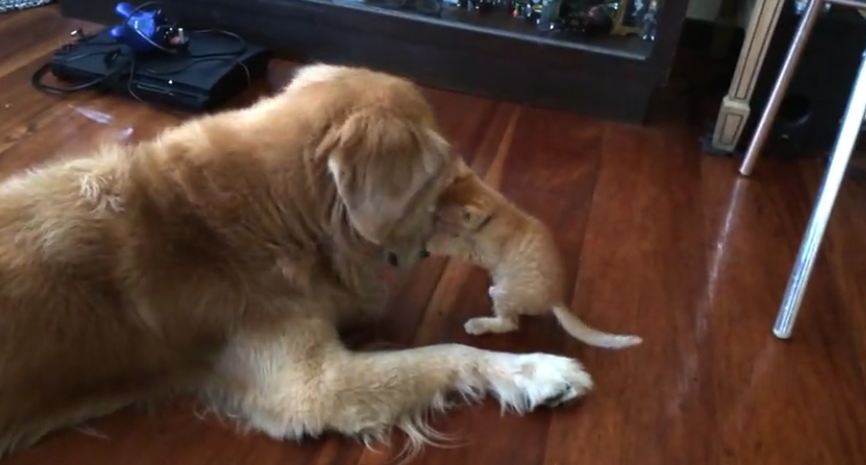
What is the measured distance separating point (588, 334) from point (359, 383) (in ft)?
1.54

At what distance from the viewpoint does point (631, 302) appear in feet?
5.89

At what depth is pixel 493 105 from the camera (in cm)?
253

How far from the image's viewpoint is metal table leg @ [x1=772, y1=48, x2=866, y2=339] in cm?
167

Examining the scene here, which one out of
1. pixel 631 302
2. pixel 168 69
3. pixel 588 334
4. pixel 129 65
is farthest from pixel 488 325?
pixel 129 65

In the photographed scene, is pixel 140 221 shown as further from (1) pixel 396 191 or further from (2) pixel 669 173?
(2) pixel 669 173

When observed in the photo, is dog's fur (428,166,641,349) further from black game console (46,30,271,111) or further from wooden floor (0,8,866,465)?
black game console (46,30,271,111)

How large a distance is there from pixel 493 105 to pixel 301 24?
2.13ft

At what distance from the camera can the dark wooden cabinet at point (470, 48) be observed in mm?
2426

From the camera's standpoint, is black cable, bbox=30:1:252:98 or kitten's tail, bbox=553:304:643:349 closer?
kitten's tail, bbox=553:304:643:349

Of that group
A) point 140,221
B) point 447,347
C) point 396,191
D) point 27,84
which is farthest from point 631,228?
point 27,84

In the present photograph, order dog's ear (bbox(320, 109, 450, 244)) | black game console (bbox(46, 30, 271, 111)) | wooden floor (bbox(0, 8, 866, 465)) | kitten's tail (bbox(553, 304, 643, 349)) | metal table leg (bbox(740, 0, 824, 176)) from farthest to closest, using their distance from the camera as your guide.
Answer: black game console (bbox(46, 30, 271, 111))
metal table leg (bbox(740, 0, 824, 176))
kitten's tail (bbox(553, 304, 643, 349))
wooden floor (bbox(0, 8, 866, 465))
dog's ear (bbox(320, 109, 450, 244))

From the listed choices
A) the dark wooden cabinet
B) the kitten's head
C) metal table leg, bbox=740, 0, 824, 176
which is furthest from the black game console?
metal table leg, bbox=740, 0, 824, 176

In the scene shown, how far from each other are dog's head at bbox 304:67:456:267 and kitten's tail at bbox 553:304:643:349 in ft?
1.17

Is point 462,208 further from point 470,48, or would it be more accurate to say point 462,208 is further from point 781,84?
point 470,48
